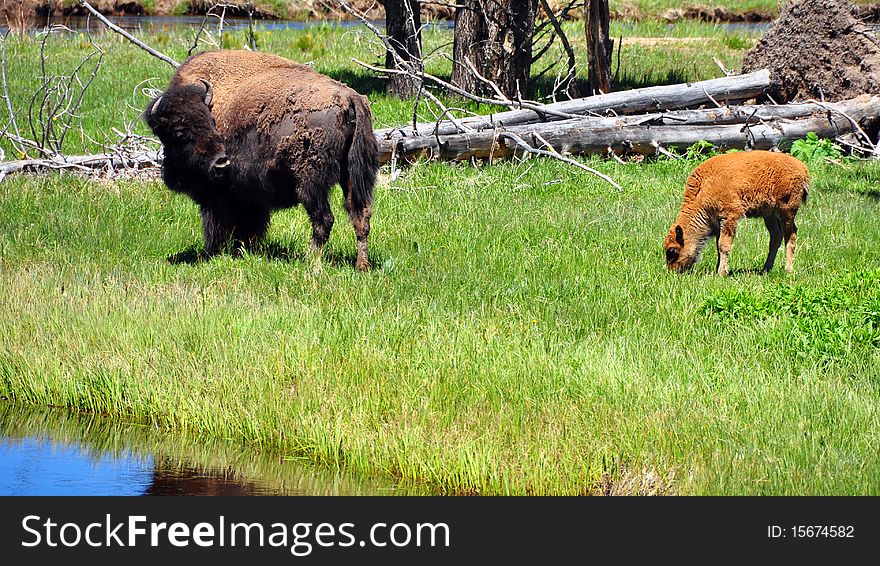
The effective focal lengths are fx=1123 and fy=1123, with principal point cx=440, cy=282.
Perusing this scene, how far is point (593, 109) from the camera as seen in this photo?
49.8 feet

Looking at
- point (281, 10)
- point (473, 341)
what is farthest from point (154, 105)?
point (281, 10)

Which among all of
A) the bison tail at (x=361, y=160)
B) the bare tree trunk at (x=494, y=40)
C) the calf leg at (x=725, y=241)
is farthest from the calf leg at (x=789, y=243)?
the bare tree trunk at (x=494, y=40)

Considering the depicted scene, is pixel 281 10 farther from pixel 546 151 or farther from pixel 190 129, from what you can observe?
pixel 190 129

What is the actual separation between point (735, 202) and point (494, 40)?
8345mm

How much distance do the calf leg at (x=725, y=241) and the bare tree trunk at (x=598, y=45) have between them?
7.57 meters

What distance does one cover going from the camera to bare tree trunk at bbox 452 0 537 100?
55.6ft

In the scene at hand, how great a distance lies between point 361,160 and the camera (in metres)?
9.45

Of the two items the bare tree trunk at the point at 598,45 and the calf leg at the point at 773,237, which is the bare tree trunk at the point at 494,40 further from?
the calf leg at the point at 773,237

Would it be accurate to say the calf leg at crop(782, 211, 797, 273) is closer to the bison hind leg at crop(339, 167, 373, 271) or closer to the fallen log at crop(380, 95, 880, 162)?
the bison hind leg at crop(339, 167, 373, 271)

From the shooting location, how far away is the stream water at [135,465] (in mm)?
6223

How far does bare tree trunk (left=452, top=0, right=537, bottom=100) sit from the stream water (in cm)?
1089

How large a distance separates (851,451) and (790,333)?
1.97 metres

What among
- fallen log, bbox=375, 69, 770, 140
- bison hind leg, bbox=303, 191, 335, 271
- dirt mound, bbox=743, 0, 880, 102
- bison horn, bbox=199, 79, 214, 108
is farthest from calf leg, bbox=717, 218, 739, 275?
dirt mound, bbox=743, 0, 880, 102

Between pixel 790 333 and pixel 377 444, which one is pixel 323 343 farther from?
pixel 790 333
